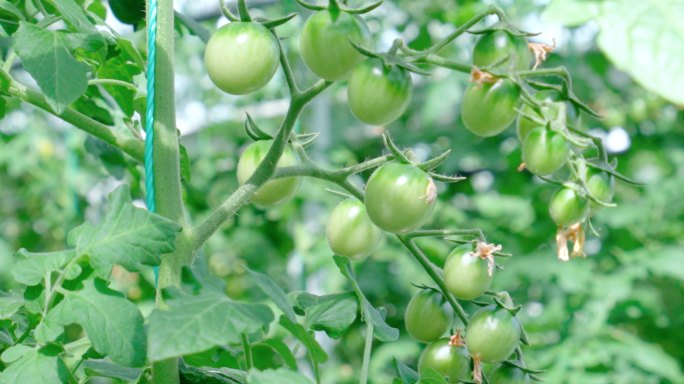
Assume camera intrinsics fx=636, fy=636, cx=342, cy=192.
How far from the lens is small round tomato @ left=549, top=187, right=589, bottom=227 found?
51 cm

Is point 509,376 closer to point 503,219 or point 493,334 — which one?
point 493,334

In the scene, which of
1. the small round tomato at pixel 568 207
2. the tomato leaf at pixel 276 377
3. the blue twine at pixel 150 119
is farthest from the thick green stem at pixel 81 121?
the small round tomato at pixel 568 207

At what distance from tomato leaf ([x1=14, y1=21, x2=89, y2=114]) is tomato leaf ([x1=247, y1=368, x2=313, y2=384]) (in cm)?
24

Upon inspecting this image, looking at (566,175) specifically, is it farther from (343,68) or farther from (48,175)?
(48,175)

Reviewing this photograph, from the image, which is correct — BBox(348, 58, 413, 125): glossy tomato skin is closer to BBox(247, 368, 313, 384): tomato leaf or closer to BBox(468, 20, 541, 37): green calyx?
BBox(468, 20, 541, 37): green calyx

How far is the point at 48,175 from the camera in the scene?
129 inches

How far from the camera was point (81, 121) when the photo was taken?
526mm

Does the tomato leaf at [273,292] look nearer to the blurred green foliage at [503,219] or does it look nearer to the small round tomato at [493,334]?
the small round tomato at [493,334]

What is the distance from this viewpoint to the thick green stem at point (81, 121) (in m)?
0.52


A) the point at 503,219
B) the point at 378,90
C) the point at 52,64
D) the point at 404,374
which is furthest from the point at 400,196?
the point at 503,219

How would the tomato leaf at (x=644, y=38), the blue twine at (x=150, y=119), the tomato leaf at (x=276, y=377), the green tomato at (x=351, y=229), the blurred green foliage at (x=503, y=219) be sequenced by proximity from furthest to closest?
1. the blurred green foliage at (x=503, y=219)
2. the green tomato at (x=351, y=229)
3. the blue twine at (x=150, y=119)
4. the tomato leaf at (x=276, y=377)
5. the tomato leaf at (x=644, y=38)

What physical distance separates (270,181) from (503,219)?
1744 millimetres

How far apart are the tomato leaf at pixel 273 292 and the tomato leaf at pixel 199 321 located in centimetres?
1

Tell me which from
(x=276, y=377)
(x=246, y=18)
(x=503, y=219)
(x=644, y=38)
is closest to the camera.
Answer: (x=644, y=38)
